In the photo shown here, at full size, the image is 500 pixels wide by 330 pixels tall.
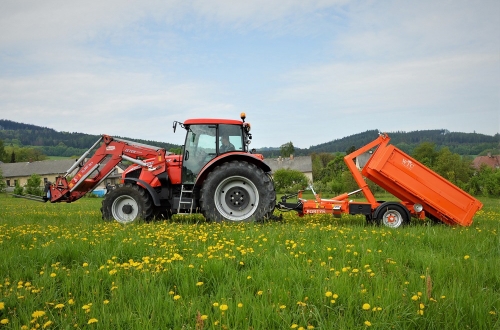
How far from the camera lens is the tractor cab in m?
9.19

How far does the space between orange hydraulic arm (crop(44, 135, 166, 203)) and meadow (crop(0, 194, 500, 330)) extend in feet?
14.1

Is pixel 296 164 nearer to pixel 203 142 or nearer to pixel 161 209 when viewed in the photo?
pixel 161 209

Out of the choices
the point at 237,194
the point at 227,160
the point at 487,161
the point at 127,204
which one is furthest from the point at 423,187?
the point at 487,161

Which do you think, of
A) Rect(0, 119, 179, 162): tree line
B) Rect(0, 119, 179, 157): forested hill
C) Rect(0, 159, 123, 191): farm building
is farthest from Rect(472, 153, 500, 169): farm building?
Rect(0, 119, 179, 157): forested hill

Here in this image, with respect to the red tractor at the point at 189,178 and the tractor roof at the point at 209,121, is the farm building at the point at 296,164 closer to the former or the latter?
the red tractor at the point at 189,178

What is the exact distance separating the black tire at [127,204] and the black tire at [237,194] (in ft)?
4.68

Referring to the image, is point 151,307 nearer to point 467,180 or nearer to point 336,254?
point 336,254

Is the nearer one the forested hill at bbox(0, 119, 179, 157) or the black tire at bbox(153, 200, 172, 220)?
the black tire at bbox(153, 200, 172, 220)

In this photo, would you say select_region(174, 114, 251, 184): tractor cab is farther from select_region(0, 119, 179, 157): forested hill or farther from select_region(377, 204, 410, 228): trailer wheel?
select_region(0, 119, 179, 157): forested hill

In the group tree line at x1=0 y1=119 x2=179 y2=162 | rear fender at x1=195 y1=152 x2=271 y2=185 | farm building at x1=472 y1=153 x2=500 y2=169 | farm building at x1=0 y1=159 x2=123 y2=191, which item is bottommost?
farm building at x1=0 y1=159 x2=123 y2=191

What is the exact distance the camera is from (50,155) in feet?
420

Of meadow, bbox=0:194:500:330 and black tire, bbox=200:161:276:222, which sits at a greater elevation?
black tire, bbox=200:161:276:222

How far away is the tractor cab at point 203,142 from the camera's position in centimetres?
919

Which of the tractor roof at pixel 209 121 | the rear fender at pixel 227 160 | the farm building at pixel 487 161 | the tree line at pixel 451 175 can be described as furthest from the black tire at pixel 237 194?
the farm building at pixel 487 161
